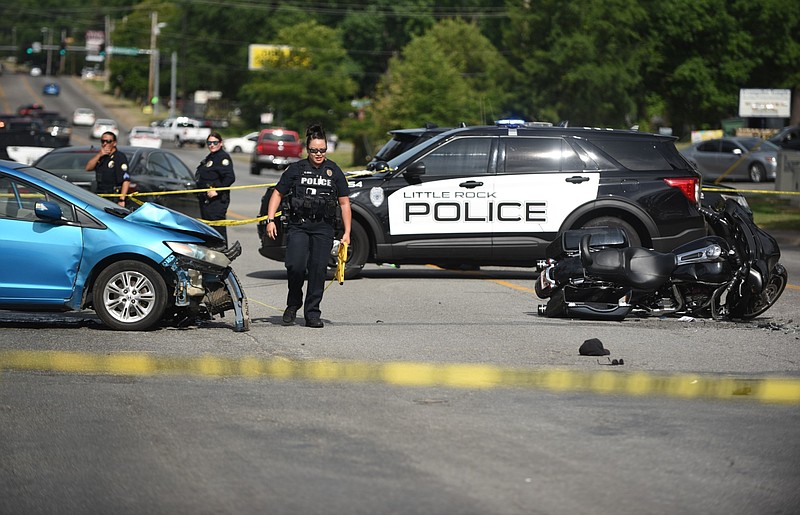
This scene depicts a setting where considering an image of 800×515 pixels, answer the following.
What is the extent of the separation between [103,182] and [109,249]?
19.7 feet

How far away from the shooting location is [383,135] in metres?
57.0

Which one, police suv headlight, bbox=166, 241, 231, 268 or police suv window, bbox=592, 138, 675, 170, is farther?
police suv window, bbox=592, 138, 675, 170

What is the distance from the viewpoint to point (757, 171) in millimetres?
39750

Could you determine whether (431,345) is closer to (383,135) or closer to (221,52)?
(383,135)

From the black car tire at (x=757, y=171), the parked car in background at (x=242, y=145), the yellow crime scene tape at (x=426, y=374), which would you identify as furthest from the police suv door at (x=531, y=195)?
the parked car in background at (x=242, y=145)

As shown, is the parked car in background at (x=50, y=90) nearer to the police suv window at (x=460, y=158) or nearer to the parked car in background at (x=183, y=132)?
the parked car in background at (x=183, y=132)

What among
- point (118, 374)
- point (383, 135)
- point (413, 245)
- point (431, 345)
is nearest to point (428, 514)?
point (118, 374)

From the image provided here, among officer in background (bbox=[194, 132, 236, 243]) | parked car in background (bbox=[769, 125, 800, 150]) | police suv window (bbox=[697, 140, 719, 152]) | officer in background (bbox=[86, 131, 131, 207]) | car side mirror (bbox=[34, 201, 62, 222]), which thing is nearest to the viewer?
car side mirror (bbox=[34, 201, 62, 222])

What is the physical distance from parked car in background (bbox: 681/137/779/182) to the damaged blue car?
1230 inches

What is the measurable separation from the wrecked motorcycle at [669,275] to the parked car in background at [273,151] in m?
38.6

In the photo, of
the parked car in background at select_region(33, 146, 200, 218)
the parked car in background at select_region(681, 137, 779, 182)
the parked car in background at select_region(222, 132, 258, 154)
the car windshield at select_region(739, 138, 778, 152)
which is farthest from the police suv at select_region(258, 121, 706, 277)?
the parked car in background at select_region(222, 132, 258, 154)

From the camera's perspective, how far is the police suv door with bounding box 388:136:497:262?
14.6 m

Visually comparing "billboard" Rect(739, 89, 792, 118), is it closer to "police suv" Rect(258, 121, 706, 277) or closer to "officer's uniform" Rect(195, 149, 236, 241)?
"police suv" Rect(258, 121, 706, 277)

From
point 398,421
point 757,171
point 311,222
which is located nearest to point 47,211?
point 311,222
